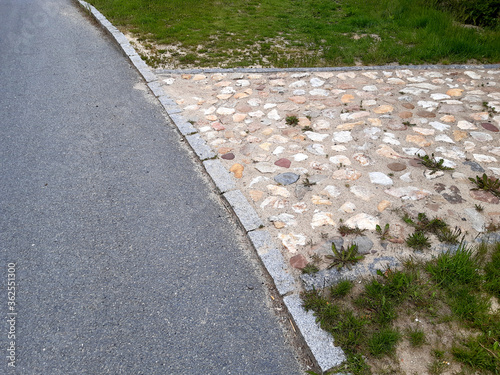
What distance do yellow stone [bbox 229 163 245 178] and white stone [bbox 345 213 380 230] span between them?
1358 millimetres

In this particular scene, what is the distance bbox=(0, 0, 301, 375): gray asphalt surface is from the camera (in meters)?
2.55

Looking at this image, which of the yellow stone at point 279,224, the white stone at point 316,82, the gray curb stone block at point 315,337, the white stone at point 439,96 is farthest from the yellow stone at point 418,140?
the gray curb stone block at point 315,337

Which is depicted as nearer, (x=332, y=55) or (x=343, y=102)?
(x=343, y=102)

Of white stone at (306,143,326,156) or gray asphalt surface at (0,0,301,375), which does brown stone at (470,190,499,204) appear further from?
gray asphalt surface at (0,0,301,375)

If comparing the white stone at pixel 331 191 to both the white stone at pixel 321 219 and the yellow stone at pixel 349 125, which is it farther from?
the yellow stone at pixel 349 125

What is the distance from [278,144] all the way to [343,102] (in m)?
1.70

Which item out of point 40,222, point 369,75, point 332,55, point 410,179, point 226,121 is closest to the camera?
point 40,222

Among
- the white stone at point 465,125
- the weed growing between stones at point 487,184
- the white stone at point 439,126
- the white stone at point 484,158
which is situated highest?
the weed growing between stones at point 487,184

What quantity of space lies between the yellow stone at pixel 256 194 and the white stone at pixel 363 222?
0.93m

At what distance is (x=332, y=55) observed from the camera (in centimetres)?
747

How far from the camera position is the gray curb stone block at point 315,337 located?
2430 mm

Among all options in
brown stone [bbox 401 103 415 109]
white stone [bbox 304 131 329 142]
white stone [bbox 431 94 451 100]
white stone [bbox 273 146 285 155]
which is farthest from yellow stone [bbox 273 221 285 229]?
white stone [bbox 431 94 451 100]

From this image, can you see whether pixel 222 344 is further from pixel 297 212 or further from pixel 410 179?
pixel 410 179

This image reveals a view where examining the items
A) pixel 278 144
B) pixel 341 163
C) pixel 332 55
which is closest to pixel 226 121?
pixel 278 144
